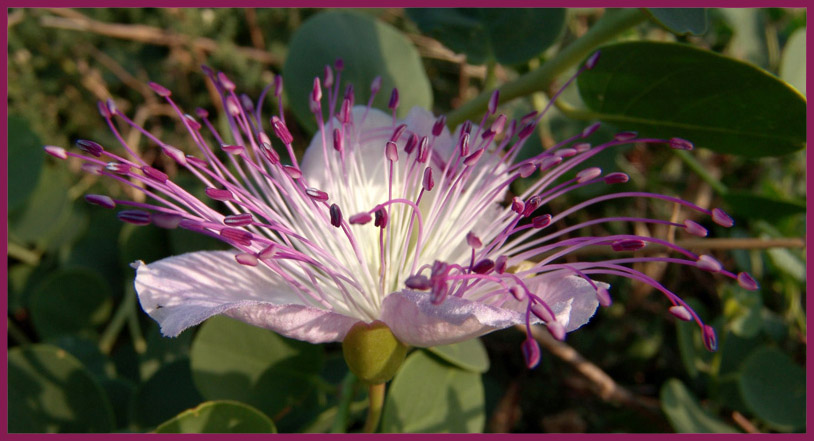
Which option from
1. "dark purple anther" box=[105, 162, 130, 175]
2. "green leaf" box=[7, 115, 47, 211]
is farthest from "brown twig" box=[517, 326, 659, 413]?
"green leaf" box=[7, 115, 47, 211]

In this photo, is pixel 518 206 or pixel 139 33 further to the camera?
pixel 139 33

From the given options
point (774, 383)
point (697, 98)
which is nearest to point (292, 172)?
point (697, 98)

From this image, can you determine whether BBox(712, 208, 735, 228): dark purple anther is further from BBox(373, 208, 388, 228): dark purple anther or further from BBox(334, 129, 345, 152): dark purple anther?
BBox(334, 129, 345, 152): dark purple anther

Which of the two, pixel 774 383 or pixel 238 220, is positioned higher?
pixel 238 220

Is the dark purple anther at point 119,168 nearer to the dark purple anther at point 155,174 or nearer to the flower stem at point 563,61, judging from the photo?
the dark purple anther at point 155,174

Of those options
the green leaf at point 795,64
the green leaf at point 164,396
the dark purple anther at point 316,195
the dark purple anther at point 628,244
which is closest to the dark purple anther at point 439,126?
the dark purple anther at point 316,195

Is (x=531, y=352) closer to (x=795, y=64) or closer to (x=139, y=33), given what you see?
(x=795, y=64)

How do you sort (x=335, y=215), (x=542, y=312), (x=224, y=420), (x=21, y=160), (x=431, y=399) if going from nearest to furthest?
(x=542, y=312), (x=335, y=215), (x=224, y=420), (x=431, y=399), (x=21, y=160)

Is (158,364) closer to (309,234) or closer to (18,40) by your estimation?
(309,234)
